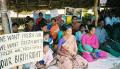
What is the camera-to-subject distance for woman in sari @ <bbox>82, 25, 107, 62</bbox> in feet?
28.5

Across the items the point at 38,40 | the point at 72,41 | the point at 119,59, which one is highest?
the point at 38,40

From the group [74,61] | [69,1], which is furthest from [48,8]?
[74,61]

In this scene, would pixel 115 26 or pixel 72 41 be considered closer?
pixel 72 41

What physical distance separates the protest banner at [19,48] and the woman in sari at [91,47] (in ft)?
11.2

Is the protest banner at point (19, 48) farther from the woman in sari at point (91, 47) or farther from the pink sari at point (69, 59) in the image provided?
the woman in sari at point (91, 47)

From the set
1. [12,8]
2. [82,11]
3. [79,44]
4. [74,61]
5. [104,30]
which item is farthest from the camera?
[82,11]

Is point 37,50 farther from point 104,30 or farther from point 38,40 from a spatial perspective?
point 104,30

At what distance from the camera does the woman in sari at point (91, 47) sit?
28.5 feet

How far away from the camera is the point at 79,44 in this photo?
8828mm

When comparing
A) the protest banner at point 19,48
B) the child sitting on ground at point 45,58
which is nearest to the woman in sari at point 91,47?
the child sitting on ground at point 45,58

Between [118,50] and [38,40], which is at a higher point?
[38,40]

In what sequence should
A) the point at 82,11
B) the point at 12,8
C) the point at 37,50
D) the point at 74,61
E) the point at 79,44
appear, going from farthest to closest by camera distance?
the point at 82,11 < the point at 12,8 < the point at 79,44 < the point at 74,61 < the point at 37,50

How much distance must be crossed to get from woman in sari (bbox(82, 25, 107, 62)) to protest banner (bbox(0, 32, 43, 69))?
3407 millimetres

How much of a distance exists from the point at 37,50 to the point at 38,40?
0.16 m
